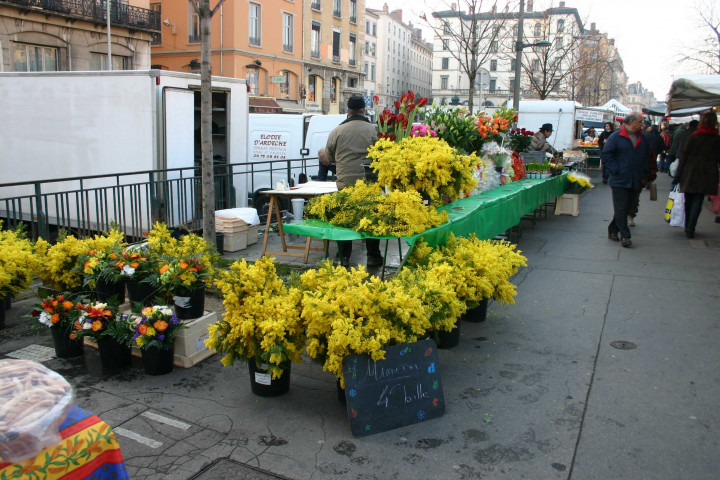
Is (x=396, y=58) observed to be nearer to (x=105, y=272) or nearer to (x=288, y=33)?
(x=288, y=33)

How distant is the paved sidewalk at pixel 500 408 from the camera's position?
131 inches

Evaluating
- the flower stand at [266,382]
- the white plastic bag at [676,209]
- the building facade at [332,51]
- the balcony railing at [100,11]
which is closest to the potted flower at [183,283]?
the flower stand at [266,382]

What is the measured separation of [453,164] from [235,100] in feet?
21.2

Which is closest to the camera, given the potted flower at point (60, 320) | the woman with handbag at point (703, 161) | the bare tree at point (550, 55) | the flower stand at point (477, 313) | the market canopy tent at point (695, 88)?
the potted flower at point (60, 320)

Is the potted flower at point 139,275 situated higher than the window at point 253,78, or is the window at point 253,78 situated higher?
the window at point 253,78

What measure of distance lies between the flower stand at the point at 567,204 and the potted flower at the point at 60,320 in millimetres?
10869

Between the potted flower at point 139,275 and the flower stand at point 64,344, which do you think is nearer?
the flower stand at point 64,344

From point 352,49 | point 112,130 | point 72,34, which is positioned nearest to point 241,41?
point 72,34

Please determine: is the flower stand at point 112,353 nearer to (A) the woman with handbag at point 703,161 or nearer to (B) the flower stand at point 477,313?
(B) the flower stand at point 477,313

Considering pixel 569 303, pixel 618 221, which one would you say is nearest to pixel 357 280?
pixel 569 303

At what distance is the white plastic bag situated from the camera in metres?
10.5

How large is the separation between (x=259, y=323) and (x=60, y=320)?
1.95 meters

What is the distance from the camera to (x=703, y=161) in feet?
30.9

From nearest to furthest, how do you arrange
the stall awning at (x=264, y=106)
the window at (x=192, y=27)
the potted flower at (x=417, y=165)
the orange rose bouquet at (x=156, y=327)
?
the orange rose bouquet at (x=156, y=327), the potted flower at (x=417, y=165), the stall awning at (x=264, y=106), the window at (x=192, y=27)
